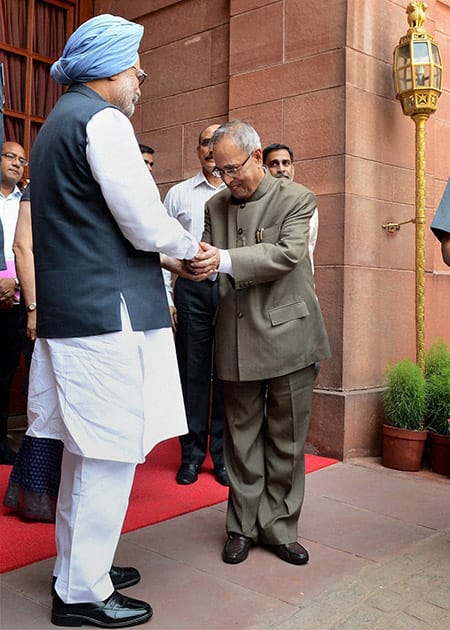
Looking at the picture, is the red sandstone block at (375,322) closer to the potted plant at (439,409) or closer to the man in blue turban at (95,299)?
the potted plant at (439,409)

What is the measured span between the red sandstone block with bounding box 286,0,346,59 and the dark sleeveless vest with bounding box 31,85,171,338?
2.72 meters

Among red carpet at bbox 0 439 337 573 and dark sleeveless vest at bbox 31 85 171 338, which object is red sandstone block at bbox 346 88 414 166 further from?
dark sleeveless vest at bbox 31 85 171 338

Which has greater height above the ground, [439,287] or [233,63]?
[233,63]

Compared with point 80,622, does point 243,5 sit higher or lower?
higher

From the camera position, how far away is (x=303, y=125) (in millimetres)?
4480

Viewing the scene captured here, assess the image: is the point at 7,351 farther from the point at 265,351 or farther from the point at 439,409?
the point at 439,409

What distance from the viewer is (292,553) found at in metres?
2.64

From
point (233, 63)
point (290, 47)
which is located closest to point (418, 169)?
point (290, 47)

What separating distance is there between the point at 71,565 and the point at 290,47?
3.69m

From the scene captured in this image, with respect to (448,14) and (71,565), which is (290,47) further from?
(71,565)

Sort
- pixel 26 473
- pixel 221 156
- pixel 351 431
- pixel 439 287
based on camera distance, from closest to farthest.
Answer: pixel 221 156 → pixel 26 473 → pixel 351 431 → pixel 439 287

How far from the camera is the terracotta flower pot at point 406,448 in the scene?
4.09 meters

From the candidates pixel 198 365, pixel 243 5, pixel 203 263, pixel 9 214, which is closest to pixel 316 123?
pixel 243 5

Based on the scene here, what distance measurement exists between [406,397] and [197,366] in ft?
4.30
